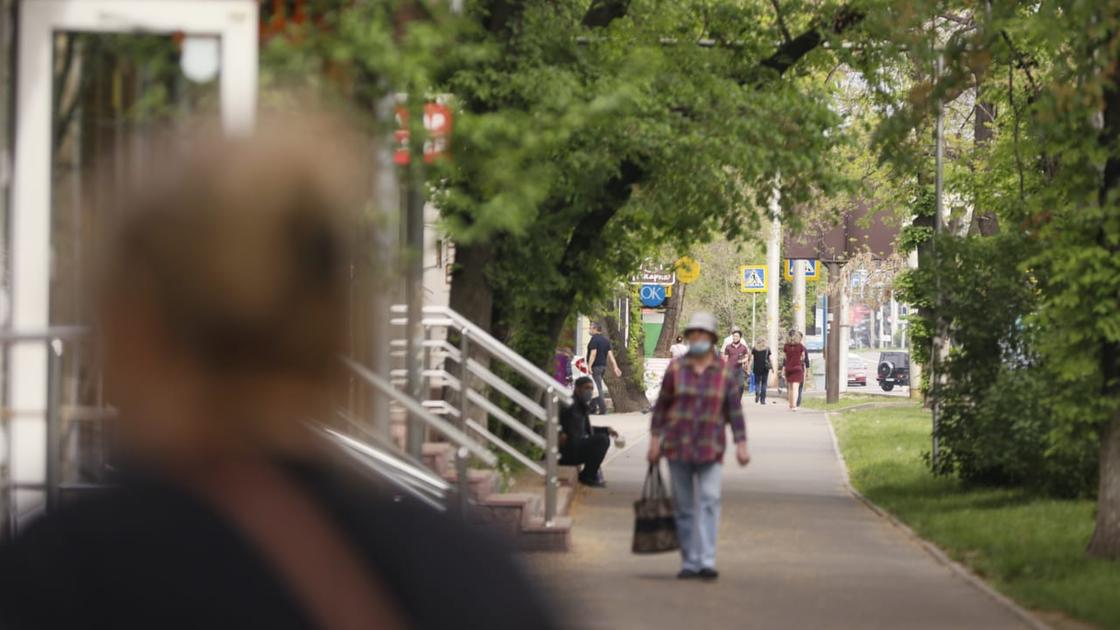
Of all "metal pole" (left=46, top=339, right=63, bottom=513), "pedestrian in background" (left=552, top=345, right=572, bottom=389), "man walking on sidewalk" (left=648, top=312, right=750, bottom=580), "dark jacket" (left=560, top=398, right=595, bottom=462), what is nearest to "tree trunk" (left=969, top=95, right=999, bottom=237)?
"pedestrian in background" (left=552, top=345, right=572, bottom=389)

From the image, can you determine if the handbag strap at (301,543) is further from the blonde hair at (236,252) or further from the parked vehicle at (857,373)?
the parked vehicle at (857,373)

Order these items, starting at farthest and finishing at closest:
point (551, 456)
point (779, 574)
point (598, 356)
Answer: point (598, 356) → point (551, 456) → point (779, 574)

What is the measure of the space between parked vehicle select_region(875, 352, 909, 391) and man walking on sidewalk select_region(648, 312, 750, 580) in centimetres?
5851

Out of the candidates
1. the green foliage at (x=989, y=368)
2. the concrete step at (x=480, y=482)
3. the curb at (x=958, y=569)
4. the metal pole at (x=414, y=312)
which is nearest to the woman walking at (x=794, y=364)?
the curb at (x=958, y=569)

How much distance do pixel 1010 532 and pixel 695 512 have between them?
134 inches

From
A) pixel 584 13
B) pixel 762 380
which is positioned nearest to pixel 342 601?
pixel 584 13

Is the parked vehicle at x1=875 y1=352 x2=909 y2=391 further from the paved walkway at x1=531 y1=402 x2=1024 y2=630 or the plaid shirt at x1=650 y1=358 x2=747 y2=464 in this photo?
the plaid shirt at x1=650 y1=358 x2=747 y2=464

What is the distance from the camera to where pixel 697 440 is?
38.8 ft

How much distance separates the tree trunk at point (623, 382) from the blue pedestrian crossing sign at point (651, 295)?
0.77 metres

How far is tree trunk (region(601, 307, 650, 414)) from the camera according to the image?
41.9 metres

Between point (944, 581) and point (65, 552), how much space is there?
11.2 m

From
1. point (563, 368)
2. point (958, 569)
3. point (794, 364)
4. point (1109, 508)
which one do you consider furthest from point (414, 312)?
point (794, 364)

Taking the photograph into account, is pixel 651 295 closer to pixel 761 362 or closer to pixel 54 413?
pixel 761 362

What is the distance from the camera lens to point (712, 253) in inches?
3078
